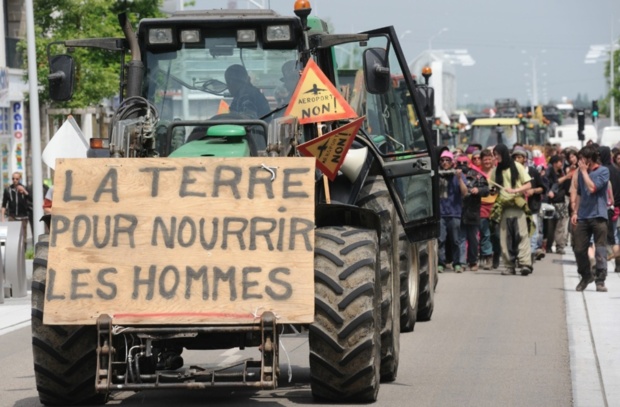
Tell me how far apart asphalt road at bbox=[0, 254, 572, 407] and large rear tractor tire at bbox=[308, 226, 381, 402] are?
50cm

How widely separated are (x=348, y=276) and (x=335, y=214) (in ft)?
3.20

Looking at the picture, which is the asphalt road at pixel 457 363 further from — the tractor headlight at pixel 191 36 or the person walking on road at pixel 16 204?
the person walking on road at pixel 16 204

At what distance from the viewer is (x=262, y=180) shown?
404 inches

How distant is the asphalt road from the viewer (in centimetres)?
1116

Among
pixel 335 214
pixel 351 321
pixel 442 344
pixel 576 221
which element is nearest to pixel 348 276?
pixel 351 321

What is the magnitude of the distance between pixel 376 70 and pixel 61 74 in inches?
102

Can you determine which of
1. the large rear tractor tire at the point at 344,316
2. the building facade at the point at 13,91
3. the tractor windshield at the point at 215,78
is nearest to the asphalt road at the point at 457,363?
the large rear tractor tire at the point at 344,316

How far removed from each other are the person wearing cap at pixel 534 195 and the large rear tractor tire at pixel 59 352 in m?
14.7

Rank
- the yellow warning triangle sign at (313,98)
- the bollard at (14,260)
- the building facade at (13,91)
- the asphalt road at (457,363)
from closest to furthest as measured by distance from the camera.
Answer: the asphalt road at (457,363) → the yellow warning triangle sign at (313,98) → the bollard at (14,260) → the building facade at (13,91)

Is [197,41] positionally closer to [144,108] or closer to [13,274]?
[144,108]

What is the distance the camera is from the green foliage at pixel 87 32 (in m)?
37.3

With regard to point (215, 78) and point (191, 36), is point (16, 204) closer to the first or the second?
point (191, 36)

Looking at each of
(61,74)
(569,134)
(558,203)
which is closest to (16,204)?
(558,203)

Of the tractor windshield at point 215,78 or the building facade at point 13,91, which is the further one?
the building facade at point 13,91
